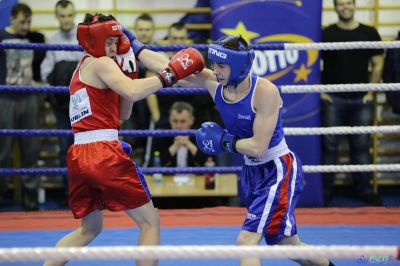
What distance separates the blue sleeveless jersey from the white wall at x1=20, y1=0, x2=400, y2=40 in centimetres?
339

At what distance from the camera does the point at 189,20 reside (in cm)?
614

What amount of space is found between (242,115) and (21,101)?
2.88 metres

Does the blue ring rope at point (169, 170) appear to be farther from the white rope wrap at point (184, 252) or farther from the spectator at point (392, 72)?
the white rope wrap at point (184, 252)

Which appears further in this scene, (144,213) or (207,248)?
(144,213)

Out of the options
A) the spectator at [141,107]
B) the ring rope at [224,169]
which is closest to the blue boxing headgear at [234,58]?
the ring rope at [224,169]

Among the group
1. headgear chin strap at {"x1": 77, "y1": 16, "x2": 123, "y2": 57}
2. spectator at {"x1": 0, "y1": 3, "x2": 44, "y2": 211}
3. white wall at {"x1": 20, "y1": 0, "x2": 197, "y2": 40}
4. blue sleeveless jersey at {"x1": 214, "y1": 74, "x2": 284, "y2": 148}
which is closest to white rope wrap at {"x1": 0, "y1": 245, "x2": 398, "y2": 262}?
blue sleeveless jersey at {"x1": 214, "y1": 74, "x2": 284, "y2": 148}

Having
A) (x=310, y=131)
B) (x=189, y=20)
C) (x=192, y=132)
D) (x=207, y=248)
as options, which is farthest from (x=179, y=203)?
(x=207, y=248)

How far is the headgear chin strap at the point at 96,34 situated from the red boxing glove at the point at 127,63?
13 cm

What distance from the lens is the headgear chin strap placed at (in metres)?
2.80

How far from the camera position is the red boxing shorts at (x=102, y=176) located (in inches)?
112

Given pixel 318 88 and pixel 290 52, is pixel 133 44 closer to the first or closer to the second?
pixel 318 88

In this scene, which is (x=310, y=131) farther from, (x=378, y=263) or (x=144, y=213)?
(x=144, y=213)

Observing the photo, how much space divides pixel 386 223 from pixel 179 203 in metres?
1.72

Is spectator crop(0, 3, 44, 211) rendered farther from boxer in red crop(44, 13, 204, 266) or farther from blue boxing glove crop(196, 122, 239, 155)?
blue boxing glove crop(196, 122, 239, 155)
